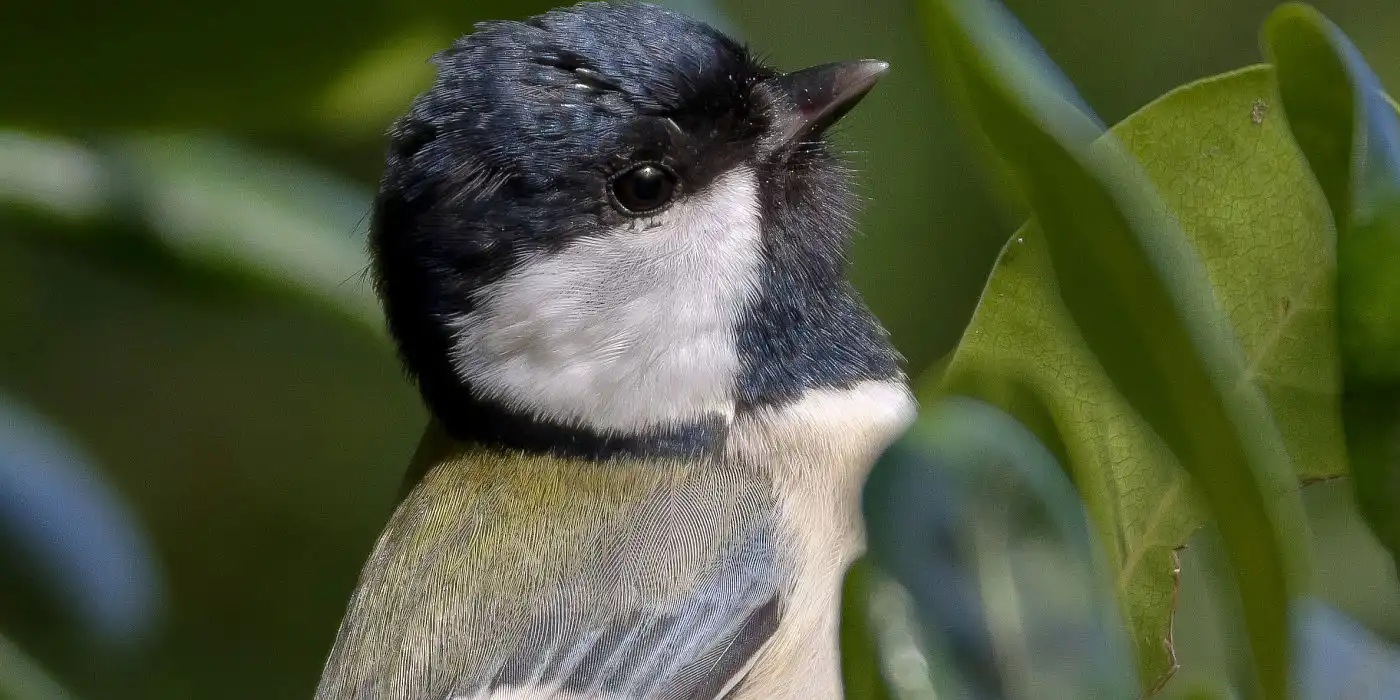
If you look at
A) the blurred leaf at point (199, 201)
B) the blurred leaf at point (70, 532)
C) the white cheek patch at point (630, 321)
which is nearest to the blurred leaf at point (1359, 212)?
the white cheek patch at point (630, 321)

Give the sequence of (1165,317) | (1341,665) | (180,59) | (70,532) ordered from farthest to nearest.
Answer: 1. (70,532)
2. (180,59)
3. (1341,665)
4. (1165,317)

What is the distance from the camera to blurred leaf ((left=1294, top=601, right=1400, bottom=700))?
53 centimetres

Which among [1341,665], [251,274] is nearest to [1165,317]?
[1341,665]

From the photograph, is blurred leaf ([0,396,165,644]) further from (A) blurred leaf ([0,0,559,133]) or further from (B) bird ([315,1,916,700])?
(A) blurred leaf ([0,0,559,133])

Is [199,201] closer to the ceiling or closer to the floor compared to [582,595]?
closer to the ceiling

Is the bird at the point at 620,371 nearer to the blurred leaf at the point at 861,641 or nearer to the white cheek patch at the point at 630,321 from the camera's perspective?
the white cheek patch at the point at 630,321

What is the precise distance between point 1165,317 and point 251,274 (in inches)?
30.5

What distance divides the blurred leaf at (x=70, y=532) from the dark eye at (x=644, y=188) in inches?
23.8

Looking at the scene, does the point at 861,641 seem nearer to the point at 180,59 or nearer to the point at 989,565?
the point at 989,565

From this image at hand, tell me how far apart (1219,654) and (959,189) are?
25.2 inches

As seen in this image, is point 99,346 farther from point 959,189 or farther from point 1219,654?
point 1219,654

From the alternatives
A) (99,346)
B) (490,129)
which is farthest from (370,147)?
(99,346)

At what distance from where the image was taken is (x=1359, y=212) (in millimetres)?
459

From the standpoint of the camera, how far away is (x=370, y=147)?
1.24 m
